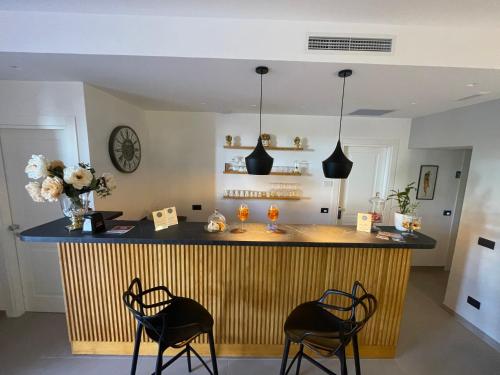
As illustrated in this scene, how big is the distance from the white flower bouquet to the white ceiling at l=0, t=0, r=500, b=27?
110 cm

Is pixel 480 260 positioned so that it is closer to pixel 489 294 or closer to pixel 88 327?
pixel 489 294

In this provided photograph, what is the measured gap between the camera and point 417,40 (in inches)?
61.8

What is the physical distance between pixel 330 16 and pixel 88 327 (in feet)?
10.5

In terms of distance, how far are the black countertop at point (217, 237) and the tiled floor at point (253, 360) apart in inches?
46.0

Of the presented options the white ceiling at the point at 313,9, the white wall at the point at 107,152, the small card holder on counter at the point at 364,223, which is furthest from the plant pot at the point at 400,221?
the white wall at the point at 107,152

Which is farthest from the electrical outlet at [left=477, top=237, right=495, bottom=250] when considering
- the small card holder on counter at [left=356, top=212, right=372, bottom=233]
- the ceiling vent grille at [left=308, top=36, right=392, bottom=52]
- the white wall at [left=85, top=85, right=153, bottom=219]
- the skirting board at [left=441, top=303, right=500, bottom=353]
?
the white wall at [left=85, top=85, right=153, bottom=219]

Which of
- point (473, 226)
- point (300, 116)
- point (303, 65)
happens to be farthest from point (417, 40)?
point (473, 226)

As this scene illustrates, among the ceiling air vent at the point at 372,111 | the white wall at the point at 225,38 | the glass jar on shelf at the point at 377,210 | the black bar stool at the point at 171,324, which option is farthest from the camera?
the ceiling air vent at the point at 372,111

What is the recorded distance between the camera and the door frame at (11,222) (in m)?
2.18

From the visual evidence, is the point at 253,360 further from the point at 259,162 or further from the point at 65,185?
the point at 65,185

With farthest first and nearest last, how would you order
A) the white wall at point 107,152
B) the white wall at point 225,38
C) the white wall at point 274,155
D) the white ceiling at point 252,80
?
the white wall at point 274,155
the white wall at point 107,152
the white ceiling at point 252,80
the white wall at point 225,38

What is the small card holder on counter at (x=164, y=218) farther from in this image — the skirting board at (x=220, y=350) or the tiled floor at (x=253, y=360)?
the tiled floor at (x=253, y=360)

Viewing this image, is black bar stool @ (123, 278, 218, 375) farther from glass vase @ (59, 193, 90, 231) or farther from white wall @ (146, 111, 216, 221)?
white wall @ (146, 111, 216, 221)

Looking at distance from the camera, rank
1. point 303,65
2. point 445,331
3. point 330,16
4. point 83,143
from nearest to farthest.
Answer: point 330,16 < point 303,65 < point 83,143 < point 445,331
